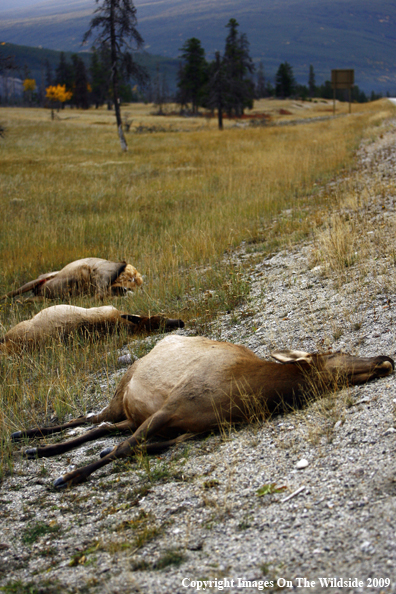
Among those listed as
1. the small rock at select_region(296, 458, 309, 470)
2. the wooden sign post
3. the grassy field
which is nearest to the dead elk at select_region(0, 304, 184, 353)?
the grassy field

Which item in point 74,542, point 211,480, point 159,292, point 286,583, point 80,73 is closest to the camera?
point 286,583

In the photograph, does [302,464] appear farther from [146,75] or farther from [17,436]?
[146,75]

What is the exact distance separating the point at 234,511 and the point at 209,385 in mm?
877

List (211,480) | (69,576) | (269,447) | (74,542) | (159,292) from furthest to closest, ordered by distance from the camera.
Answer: (159,292), (269,447), (211,480), (74,542), (69,576)

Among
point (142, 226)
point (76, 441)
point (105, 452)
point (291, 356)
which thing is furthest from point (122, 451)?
point (142, 226)

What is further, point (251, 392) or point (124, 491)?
point (251, 392)

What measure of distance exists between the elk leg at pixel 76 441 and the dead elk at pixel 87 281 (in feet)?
11.3

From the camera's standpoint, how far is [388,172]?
483 inches

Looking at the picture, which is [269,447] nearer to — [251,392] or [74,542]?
[251,392]

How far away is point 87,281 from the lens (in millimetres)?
7254

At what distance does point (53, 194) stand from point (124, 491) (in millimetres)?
12761

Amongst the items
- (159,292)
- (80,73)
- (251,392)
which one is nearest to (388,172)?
(159,292)

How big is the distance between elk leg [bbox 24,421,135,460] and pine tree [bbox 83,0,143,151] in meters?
25.6

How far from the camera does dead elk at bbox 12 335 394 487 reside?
127 inches
